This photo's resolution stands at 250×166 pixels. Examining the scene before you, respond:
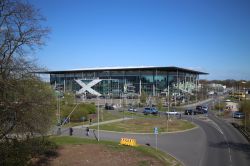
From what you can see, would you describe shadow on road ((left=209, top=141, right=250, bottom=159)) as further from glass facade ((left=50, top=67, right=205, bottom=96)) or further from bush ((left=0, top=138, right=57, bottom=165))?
glass facade ((left=50, top=67, right=205, bottom=96))

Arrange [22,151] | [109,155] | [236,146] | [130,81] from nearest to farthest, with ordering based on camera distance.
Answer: [22,151] < [109,155] < [236,146] < [130,81]

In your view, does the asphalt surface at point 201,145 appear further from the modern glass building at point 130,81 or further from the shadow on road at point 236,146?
the modern glass building at point 130,81

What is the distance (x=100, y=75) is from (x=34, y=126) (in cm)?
11806

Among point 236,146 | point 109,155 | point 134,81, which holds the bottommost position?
point 236,146

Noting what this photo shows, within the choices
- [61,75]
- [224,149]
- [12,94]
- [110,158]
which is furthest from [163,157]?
[61,75]

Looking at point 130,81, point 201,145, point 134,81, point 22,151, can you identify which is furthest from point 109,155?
point 130,81

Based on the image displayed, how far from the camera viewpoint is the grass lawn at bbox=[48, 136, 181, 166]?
27.1 m

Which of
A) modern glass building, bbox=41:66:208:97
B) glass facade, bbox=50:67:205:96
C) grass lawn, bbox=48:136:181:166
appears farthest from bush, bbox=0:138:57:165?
glass facade, bbox=50:67:205:96

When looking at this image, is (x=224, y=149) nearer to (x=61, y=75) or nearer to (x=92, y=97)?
(x=92, y=97)

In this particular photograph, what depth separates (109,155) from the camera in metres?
29.4

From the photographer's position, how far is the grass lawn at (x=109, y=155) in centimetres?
2708

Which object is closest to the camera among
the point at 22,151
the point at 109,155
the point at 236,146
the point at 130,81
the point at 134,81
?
the point at 22,151

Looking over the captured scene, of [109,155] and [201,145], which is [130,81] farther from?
[109,155]

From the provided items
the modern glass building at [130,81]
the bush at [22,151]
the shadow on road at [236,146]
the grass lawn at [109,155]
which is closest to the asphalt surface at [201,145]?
the shadow on road at [236,146]
